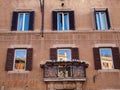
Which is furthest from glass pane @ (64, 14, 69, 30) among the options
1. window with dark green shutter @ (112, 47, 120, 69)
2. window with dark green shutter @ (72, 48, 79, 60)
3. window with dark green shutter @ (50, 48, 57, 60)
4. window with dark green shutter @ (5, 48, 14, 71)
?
window with dark green shutter @ (5, 48, 14, 71)

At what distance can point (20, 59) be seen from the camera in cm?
1955

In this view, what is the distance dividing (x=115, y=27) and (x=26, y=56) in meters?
7.22

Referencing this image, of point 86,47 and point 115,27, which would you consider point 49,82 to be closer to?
point 86,47

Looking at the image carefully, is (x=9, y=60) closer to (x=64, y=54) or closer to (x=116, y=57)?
(x=64, y=54)

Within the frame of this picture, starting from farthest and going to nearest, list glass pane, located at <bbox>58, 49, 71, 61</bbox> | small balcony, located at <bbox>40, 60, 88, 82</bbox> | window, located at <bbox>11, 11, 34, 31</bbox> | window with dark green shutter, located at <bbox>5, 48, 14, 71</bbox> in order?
window, located at <bbox>11, 11, 34, 31</bbox> < glass pane, located at <bbox>58, 49, 71, 61</bbox> < window with dark green shutter, located at <bbox>5, 48, 14, 71</bbox> < small balcony, located at <bbox>40, 60, 88, 82</bbox>

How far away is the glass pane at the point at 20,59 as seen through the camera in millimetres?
19281

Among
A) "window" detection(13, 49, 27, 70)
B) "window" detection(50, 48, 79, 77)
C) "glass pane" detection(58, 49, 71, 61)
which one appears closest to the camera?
"window" detection(13, 49, 27, 70)

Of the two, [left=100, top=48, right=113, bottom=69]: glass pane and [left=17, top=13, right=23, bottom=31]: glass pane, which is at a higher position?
[left=17, top=13, right=23, bottom=31]: glass pane

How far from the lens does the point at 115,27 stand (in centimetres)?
2092

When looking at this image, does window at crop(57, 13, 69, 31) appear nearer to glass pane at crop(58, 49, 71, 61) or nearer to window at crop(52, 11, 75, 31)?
window at crop(52, 11, 75, 31)

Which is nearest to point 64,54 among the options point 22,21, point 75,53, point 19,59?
point 75,53

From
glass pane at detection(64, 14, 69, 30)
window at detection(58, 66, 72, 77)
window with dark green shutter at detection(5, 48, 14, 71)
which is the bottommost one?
window at detection(58, 66, 72, 77)

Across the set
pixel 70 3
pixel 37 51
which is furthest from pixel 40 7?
pixel 37 51

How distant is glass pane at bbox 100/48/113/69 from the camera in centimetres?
1927
